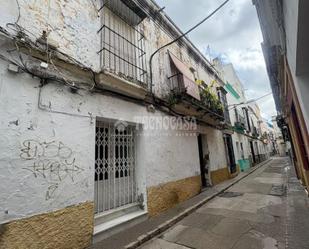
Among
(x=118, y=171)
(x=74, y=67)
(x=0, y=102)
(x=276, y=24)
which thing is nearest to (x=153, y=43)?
(x=74, y=67)

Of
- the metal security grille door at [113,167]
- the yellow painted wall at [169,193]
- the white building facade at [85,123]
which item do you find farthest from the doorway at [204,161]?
the metal security grille door at [113,167]

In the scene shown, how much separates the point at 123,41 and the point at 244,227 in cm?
578

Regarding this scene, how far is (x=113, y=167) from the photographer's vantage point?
176 inches

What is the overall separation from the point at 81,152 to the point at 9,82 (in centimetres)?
164

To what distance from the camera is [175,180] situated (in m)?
5.99

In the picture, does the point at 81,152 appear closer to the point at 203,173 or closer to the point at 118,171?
the point at 118,171

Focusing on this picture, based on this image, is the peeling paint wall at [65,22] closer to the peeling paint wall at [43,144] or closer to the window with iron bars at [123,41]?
the window with iron bars at [123,41]

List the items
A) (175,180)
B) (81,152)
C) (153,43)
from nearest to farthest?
1. (81,152)
2. (175,180)
3. (153,43)

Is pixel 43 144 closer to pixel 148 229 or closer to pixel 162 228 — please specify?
pixel 148 229

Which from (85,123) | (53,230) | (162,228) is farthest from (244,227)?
(85,123)

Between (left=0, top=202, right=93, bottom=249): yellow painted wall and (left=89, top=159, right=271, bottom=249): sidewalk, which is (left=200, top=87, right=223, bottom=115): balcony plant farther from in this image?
(left=0, top=202, right=93, bottom=249): yellow painted wall

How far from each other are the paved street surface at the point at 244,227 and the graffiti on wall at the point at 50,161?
6.81 ft

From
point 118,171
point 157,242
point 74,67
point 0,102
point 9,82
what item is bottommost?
point 157,242

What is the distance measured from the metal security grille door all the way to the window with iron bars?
152cm
